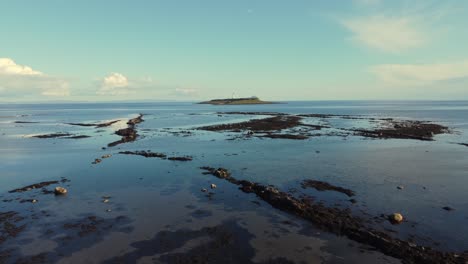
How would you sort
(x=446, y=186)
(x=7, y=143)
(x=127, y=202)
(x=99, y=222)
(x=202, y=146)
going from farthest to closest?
(x=7, y=143) → (x=202, y=146) → (x=446, y=186) → (x=127, y=202) → (x=99, y=222)

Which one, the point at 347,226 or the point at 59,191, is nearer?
the point at 347,226

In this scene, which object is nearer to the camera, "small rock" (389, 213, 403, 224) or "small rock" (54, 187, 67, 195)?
"small rock" (389, 213, 403, 224)

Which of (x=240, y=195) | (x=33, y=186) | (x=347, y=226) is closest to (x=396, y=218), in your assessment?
(x=347, y=226)

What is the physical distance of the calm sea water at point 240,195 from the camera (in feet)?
60.0

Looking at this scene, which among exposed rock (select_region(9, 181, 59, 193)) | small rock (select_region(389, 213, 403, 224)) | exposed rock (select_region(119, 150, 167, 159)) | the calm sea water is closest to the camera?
the calm sea water

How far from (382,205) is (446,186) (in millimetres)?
9966

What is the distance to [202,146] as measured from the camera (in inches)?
2141

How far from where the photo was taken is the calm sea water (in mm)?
18297

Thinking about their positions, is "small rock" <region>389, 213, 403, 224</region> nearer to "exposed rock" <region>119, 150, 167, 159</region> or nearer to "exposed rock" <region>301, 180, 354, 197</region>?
"exposed rock" <region>301, 180, 354, 197</region>

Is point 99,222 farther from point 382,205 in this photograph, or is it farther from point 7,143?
point 7,143

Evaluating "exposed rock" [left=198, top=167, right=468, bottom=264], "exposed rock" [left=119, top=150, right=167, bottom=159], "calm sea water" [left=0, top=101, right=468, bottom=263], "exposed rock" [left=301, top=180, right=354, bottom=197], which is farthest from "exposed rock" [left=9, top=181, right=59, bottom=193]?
"exposed rock" [left=301, top=180, right=354, bottom=197]

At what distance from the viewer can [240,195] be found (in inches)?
1077

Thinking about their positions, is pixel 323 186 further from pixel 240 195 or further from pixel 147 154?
pixel 147 154

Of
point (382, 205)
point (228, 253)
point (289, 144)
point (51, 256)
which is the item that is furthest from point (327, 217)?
point (289, 144)
